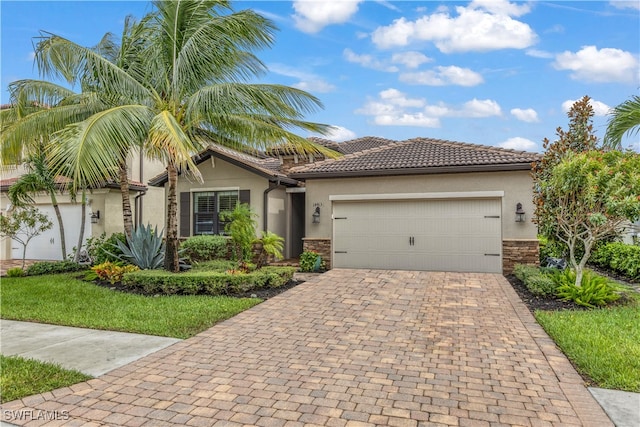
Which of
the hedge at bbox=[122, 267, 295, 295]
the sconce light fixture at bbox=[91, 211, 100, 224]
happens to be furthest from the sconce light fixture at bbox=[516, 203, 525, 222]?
the sconce light fixture at bbox=[91, 211, 100, 224]

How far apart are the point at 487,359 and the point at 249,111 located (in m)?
7.49

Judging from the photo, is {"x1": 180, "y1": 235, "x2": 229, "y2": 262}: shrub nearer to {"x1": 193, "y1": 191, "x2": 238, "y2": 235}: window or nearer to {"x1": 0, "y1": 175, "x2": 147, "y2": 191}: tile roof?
{"x1": 193, "y1": 191, "x2": 238, "y2": 235}: window

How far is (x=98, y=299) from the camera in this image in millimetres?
8891

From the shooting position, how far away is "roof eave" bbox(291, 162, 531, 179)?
11734mm

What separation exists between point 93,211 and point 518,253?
16.1 metres

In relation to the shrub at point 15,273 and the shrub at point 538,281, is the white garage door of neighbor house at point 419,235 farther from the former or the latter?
the shrub at point 15,273

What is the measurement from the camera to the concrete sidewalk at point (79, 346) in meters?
5.09

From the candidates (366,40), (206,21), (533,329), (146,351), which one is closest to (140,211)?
(206,21)

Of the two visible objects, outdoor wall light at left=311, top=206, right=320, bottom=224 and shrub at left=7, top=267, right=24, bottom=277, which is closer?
shrub at left=7, top=267, right=24, bottom=277

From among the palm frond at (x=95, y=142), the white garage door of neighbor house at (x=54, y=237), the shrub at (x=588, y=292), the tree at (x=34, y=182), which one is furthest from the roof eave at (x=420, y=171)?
the white garage door of neighbor house at (x=54, y=237)

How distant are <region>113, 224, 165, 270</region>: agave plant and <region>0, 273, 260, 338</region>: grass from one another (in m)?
1.34

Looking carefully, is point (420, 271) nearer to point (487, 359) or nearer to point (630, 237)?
point (487, 359)

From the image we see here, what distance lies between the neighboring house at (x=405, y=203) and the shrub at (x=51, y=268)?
3900 mm

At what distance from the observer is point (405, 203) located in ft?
42.3
